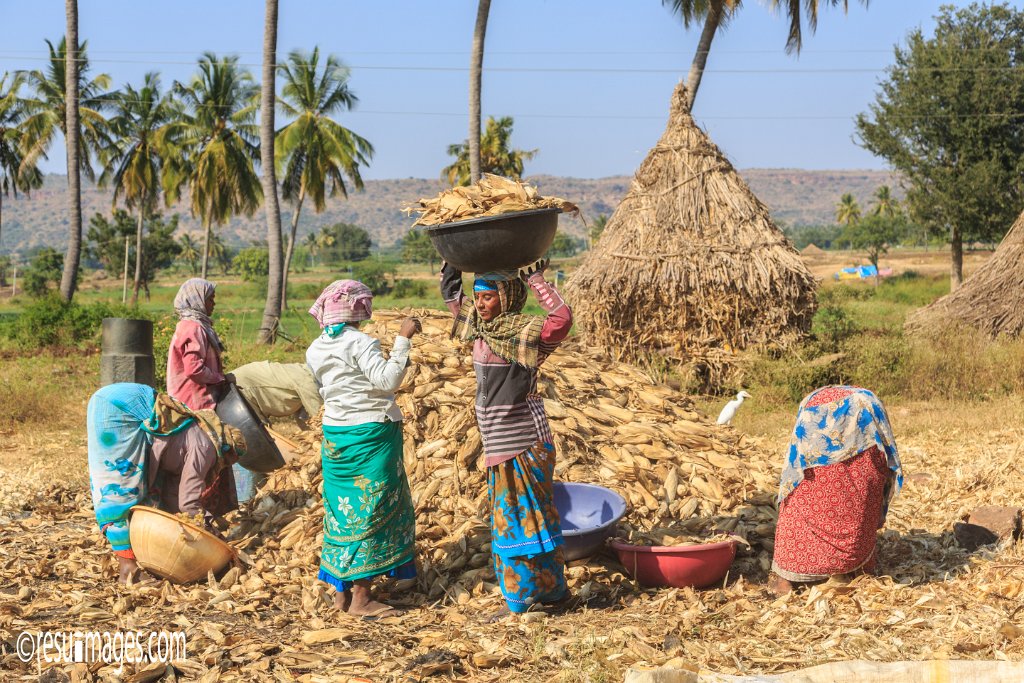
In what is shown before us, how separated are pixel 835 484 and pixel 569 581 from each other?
129 cm

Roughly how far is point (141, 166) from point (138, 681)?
32708 millimetres

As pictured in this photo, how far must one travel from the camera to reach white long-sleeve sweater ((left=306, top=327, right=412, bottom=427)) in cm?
385

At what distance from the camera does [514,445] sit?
3.70m

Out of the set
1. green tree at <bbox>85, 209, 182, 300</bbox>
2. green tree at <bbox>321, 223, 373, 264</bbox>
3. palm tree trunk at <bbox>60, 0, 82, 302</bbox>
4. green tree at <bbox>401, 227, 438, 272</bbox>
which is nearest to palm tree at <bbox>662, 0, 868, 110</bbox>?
palm tree trunk at <bbox>60, 0, 82, 302</bbox>

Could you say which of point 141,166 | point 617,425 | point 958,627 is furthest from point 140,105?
point 958,627

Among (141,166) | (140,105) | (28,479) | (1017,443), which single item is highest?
(140,105)

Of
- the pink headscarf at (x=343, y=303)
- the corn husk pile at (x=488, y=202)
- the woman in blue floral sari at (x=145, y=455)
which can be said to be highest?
the corn husk pile at (x=488, y=202)

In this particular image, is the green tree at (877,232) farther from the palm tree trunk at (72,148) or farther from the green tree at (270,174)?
the palm tree trunk at (72,148)

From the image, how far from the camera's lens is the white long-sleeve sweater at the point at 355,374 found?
3.85 meters

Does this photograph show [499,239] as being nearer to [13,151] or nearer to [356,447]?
[356,447]

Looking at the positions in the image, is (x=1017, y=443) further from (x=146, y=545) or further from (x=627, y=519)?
(x=146, y=545)

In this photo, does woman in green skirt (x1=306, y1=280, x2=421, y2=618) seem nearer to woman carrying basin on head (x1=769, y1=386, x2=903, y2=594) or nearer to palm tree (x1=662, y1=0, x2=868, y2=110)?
woman carrying basin on head (x1=769, y1=386, x2=903, y2=594)

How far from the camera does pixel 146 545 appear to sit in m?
4.18

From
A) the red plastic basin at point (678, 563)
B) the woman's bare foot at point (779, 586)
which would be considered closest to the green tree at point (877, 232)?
the woman's bare foot at point (779, 586)
